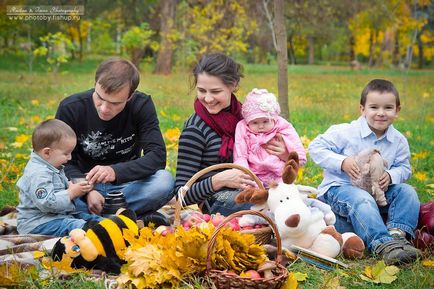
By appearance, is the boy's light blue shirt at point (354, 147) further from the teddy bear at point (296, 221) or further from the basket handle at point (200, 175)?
the basket handle at point (200, 175)

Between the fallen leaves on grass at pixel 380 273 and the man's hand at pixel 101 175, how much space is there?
5.67 feet

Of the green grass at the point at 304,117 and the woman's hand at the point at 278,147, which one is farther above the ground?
the woman's hand at the point at 278,147

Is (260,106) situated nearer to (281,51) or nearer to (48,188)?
(48,188)

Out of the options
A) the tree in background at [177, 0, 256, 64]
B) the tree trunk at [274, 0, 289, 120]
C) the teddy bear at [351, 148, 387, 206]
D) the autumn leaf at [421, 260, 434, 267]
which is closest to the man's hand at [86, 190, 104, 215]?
the teddy bear at [351, 148, 387, 206]

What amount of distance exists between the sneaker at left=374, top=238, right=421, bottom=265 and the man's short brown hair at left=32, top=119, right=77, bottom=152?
1979mm

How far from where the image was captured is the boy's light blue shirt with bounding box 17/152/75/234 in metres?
3.60

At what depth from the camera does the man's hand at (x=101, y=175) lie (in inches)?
151

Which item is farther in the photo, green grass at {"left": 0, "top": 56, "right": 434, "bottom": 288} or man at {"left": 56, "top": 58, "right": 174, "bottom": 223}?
man at {"left": 56, "top": 58, "right": 174, "bottom": 223}

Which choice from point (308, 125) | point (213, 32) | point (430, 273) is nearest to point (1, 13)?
point (308, 125)

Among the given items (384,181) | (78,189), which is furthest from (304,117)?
(78,189)

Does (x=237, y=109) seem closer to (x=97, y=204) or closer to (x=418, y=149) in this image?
(x=97, y=204)

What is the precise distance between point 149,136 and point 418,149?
377 cm

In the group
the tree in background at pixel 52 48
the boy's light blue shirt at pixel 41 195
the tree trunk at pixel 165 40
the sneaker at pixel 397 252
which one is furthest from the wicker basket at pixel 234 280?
the tree trunk at pixel 165 40

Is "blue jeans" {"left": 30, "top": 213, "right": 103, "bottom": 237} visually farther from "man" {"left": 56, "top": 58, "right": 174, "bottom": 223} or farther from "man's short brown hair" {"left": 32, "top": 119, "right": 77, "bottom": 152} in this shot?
"man's short brown hair" {"left": 32, "top": 119, "right": 77, "bottom": 152}
